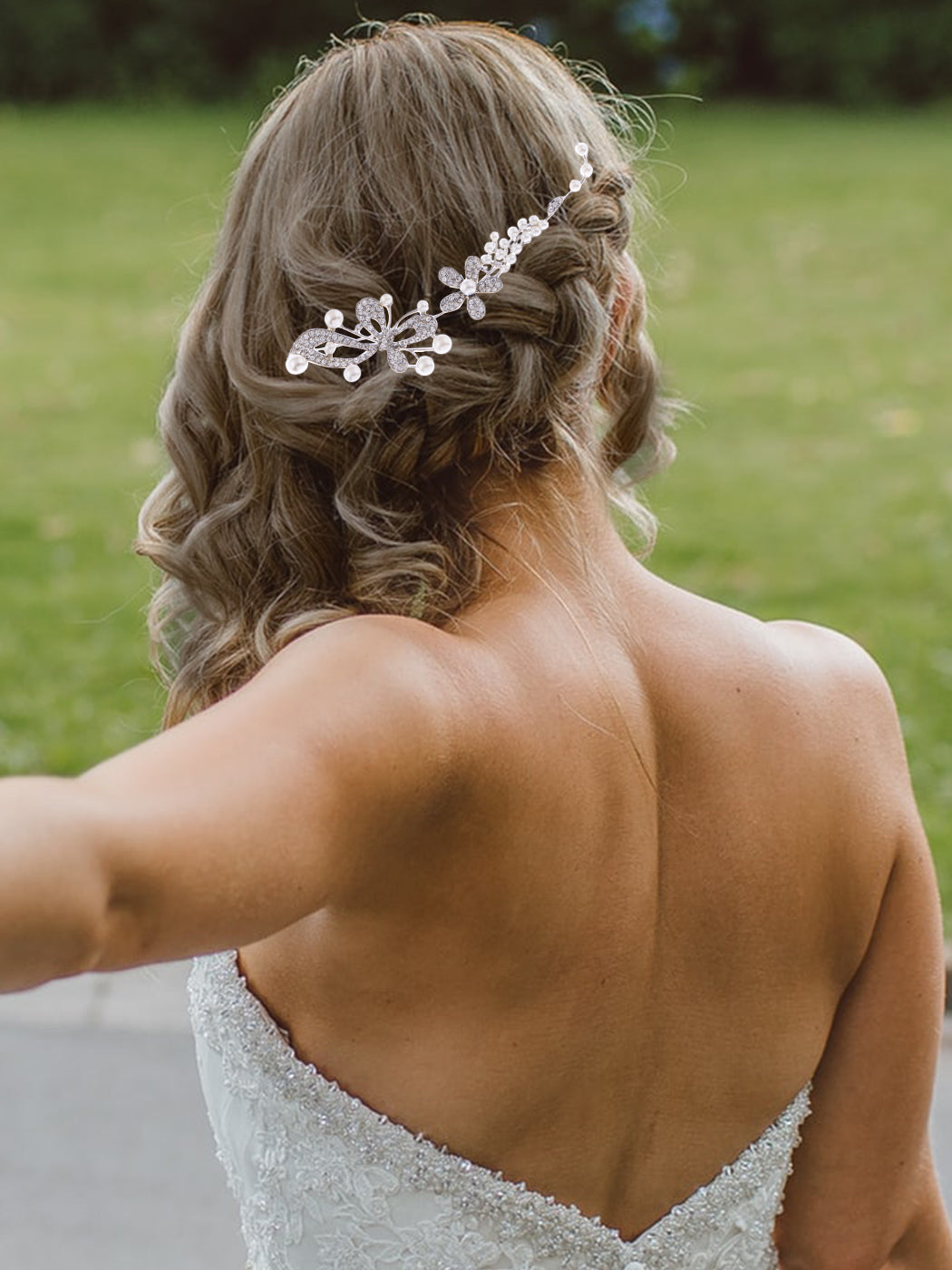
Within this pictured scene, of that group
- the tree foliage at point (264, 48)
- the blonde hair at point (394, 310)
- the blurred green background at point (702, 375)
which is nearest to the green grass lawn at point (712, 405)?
the blurred green background at point (702, 375)

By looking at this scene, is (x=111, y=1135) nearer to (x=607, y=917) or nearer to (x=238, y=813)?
(x=607, y=917)

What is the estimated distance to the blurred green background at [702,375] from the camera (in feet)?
20.4

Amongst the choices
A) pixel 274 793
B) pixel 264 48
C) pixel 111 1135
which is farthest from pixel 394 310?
pixel 264 48

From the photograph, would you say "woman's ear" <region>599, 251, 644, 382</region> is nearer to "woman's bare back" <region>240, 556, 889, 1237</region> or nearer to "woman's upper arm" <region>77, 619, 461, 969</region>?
"woman's bare back" <region>240, 556, 889, 1237</region>

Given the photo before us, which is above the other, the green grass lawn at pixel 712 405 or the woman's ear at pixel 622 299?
the woman's ear at pixel 622 299

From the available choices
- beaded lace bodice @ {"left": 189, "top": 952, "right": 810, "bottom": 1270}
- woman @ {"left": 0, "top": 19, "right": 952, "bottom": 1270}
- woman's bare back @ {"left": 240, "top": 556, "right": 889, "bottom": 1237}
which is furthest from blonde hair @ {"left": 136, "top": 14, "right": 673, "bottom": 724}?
beaded lace bodice @ {"left": 189, "top": 952, "right": 810, "bottom": 1270}

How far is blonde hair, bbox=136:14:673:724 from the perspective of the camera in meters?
1.50

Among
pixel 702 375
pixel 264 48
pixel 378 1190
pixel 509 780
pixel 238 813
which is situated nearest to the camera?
pixel 238 813

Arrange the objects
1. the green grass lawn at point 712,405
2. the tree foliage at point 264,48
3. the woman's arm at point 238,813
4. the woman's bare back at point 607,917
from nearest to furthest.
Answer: the woman's arm at point 238,813, the woman's bare back at point 607,917, the green grass lawn at point 712,405, the tree foliage at point 264,48

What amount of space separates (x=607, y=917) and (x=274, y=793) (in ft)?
1.40

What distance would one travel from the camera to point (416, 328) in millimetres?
1520

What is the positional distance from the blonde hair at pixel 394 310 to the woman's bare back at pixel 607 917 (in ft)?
0.50

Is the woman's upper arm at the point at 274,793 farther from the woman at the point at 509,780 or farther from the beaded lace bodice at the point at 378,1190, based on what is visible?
the beaded lace bodice at the point at 378,1190

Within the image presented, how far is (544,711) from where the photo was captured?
1.42 metres
